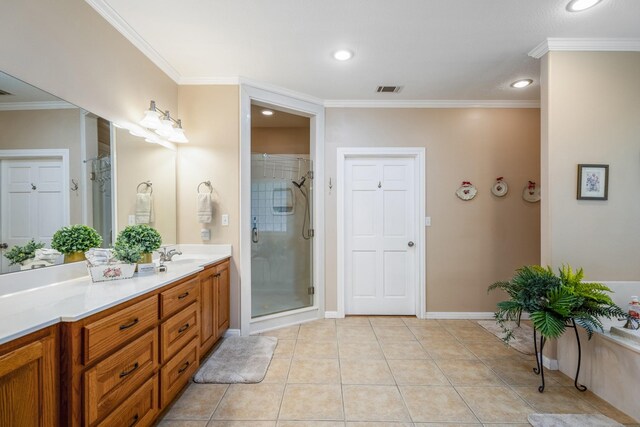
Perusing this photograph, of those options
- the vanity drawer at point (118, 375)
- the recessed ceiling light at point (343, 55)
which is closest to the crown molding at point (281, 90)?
the recessed ceiling light at point (343, 55)

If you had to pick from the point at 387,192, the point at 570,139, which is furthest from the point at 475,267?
the point at 570,139

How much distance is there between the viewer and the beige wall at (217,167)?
9.48ft

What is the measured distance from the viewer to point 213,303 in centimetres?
246

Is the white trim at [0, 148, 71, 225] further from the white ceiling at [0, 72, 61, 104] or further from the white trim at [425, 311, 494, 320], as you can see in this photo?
the white trim at [425, 311, 494, 320]

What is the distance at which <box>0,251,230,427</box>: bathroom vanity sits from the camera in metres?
0.96

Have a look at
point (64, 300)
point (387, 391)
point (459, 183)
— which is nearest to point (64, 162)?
point (64, 300)

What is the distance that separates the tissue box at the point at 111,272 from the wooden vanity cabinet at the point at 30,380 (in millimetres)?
648

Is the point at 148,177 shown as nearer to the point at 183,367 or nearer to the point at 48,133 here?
the point at 48,133

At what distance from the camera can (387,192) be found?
3.56 metres

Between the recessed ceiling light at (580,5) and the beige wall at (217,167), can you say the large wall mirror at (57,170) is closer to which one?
the beige wall at (217,167)

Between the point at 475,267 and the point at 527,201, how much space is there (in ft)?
3.27

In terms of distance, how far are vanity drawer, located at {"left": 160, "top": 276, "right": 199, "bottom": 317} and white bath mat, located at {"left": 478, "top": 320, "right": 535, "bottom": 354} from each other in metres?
2.63

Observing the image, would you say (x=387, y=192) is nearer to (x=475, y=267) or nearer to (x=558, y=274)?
(x=475, y=267)

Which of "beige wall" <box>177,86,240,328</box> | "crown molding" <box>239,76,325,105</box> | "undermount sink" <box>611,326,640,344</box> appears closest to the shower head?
"beige wall" <box>177,86,240,328</box>
